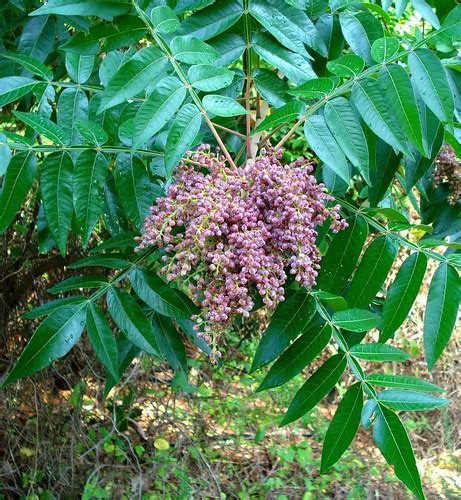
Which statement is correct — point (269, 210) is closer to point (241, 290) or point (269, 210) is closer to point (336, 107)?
point (241, 290)

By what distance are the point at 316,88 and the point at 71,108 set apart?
0.79 m

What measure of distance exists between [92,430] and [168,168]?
9.11 feet

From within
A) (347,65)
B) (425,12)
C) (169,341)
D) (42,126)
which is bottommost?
(169,341)

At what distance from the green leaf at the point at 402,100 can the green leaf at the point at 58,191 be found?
2.83ft

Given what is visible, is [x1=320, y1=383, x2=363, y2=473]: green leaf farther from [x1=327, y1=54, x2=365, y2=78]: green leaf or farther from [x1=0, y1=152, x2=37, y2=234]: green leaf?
[x1=0, y1=152, x2=37, y2=234]: green leaf

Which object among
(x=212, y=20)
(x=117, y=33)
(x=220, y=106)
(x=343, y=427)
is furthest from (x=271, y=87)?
(x=343, y=427)

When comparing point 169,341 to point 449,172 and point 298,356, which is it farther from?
point 449,172

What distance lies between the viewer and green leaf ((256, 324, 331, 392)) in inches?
67.1

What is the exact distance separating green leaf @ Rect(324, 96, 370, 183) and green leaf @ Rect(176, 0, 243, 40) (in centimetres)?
42

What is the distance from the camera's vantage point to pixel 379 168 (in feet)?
6.28

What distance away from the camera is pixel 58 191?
71.2 inches

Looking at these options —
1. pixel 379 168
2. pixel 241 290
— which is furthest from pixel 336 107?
pixel 241 290

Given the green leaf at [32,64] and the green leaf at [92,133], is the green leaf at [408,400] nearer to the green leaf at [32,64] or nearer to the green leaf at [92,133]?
the green leaf at [92,133]

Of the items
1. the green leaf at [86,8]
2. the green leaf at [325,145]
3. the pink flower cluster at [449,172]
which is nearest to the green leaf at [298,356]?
the green leaf at [325,145]
